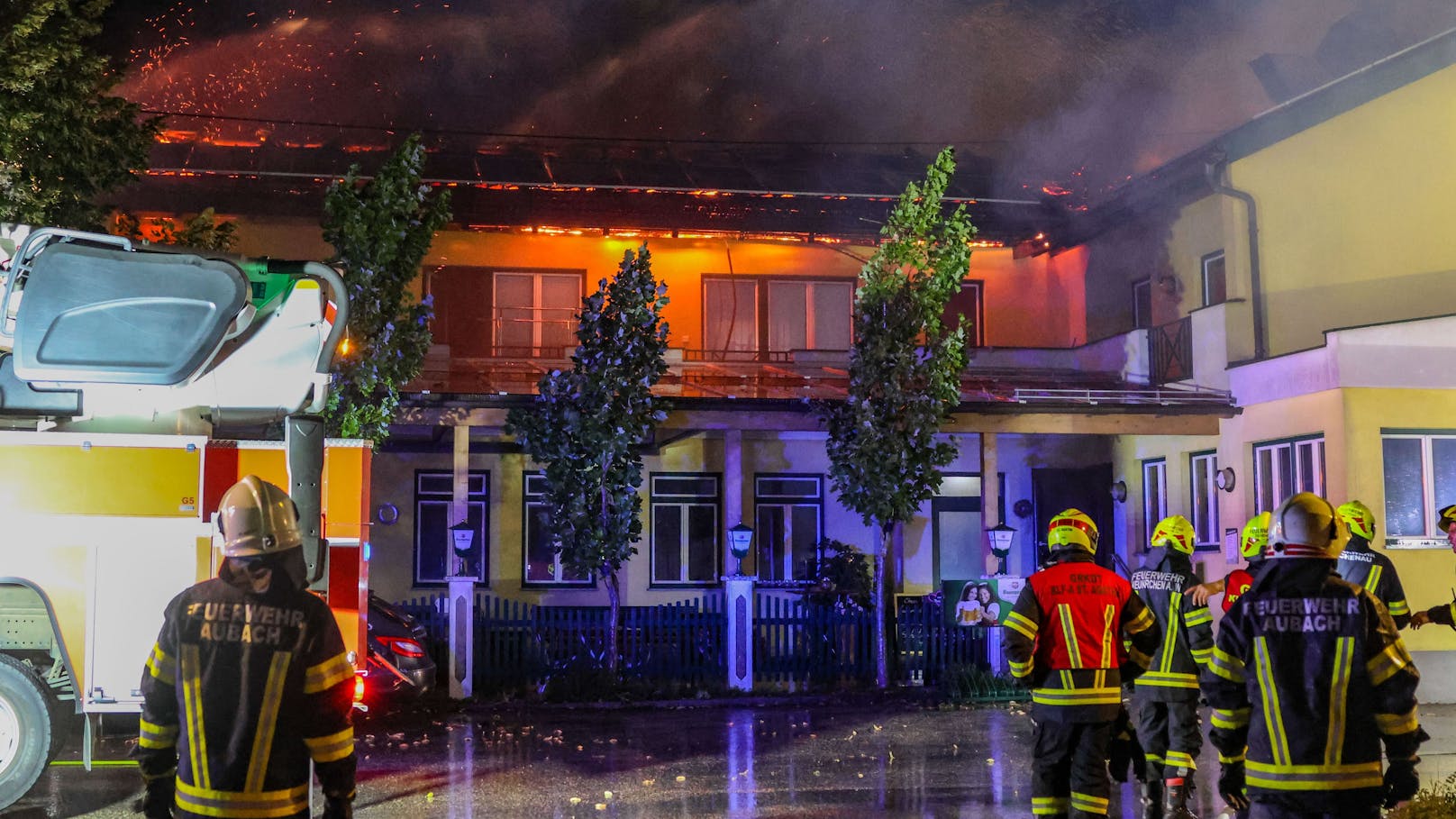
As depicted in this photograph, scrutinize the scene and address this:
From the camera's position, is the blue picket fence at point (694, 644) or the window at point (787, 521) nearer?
the blue picket fence at point (694, 644)

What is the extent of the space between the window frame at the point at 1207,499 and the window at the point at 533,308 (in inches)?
363

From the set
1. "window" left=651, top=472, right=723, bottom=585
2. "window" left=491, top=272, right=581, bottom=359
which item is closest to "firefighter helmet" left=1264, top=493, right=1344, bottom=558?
"window" left=651, top=472, right=723, bottom=585

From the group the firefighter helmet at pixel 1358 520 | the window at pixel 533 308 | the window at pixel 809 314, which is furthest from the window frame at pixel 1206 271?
the firefighter helmet at pixel 1358 520

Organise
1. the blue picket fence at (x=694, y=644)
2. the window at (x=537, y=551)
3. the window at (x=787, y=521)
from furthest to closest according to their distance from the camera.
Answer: the window at (x=787, y=521), the window at (x=537, y=551), the blue picket fence at (x=694, y=644)

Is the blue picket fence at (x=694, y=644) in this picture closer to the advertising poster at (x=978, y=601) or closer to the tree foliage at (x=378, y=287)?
the advertising poster at (x=978, y=601)

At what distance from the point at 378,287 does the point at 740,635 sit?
18.0 ft

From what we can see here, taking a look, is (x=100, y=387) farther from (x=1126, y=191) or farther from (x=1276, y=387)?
(x=1126, y=191)

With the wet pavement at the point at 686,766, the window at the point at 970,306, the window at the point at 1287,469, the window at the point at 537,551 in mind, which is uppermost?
the window at the point at 970,306

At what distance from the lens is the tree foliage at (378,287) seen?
A: 12.8 meters

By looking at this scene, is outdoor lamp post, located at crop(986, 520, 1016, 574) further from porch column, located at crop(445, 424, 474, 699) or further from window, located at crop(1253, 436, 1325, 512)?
porch column, located at crop(445, 424, 474, 699)

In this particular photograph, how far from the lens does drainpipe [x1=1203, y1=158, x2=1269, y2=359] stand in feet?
53.7

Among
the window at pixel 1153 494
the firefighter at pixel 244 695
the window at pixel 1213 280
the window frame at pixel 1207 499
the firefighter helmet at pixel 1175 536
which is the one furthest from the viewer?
the window at pixel 1153 494

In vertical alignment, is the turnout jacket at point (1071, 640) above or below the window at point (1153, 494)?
below

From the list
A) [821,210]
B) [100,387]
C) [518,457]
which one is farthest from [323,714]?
[821,210]
